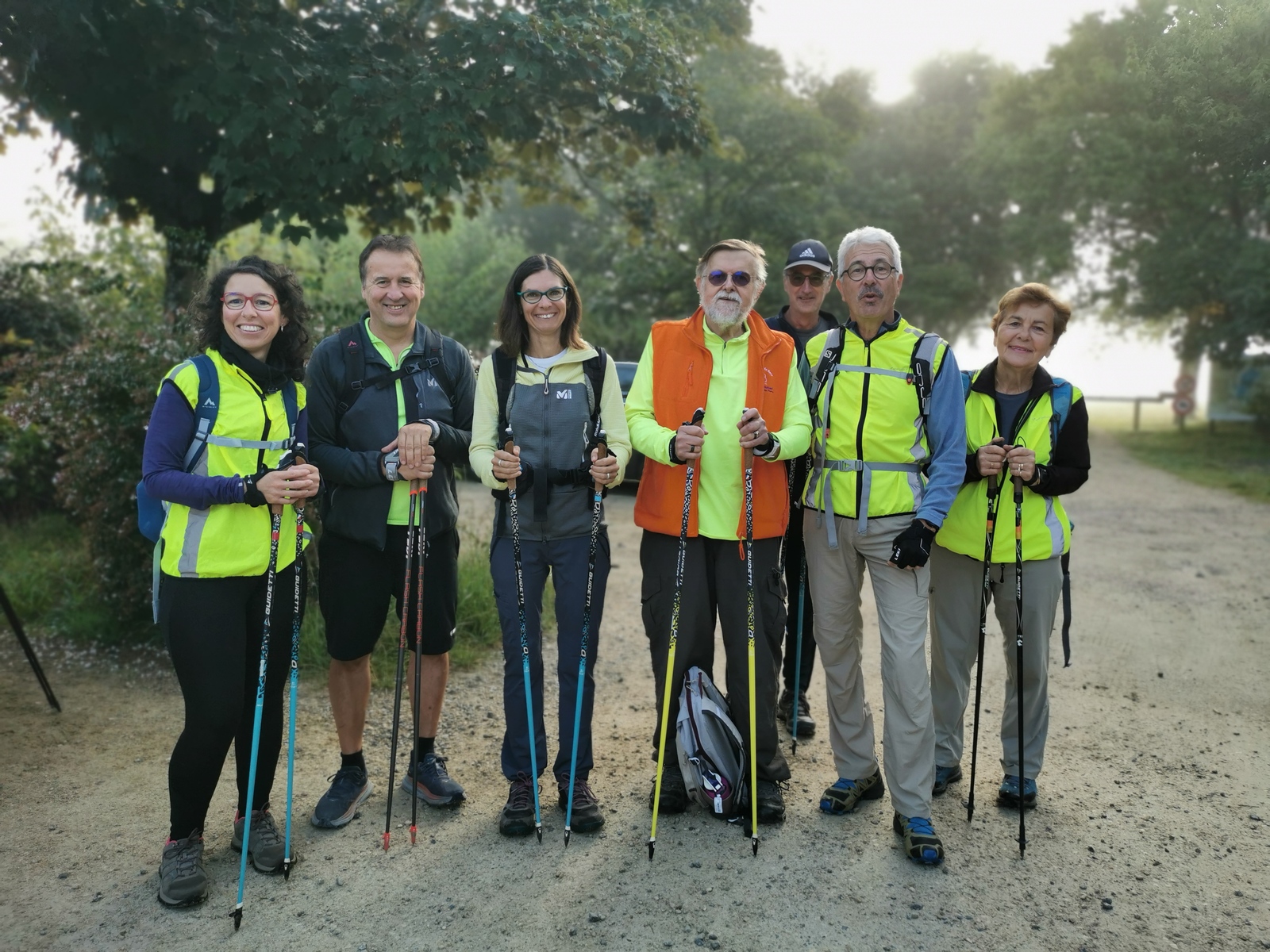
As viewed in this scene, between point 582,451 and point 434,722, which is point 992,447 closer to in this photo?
point 582,451

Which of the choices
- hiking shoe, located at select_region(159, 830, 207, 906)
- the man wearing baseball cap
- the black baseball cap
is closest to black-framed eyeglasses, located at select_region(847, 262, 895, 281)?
the man wearing baseball cap

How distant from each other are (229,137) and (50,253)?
666 cm

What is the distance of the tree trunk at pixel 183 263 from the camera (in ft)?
25.2

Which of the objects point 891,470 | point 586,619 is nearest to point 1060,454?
point 891,470

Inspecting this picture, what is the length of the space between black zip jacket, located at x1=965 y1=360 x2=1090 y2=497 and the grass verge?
10030 mm

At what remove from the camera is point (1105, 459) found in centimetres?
1834

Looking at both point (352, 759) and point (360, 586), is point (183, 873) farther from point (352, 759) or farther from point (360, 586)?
point (360, 586)

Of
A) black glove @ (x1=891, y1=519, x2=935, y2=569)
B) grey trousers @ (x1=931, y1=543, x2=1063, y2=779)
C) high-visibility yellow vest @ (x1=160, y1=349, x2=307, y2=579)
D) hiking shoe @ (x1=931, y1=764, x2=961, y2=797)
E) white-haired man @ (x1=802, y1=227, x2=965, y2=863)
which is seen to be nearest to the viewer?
high-visibility yellow vest @ (x1=160, y1=349, x2=307, y2=579)

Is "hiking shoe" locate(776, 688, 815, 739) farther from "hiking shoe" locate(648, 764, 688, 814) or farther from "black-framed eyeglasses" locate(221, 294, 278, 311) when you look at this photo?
"black-framed eyeglasses" locate(221, 294, 278, 311)

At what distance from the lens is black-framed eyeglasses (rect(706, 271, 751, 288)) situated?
12.5 feet

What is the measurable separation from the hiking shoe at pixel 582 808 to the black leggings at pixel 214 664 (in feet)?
3.86

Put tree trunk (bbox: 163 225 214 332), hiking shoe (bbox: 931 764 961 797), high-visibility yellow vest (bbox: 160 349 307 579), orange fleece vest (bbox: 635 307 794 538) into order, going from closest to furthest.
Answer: high-visibility yellow vest (bbox: 160 349 307 579)
orange fleece vest (bbox: 635 307 794 538)
hiking shoe (bbox: 931 764 961 797)
tree trunk (bbox: 163 225 214 332)

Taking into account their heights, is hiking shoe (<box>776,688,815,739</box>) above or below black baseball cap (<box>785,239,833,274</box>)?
below

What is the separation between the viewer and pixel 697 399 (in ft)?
12.6
